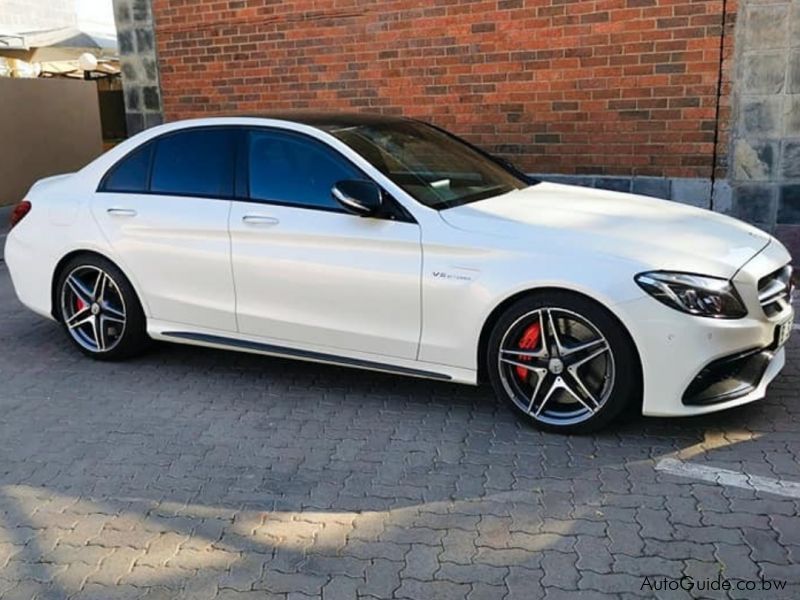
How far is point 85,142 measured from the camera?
42.5 feet

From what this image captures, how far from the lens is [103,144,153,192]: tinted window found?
16.9 ft

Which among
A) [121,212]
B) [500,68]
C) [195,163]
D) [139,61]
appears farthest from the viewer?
[139,61]

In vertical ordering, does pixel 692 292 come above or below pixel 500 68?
below

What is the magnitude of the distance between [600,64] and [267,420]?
4.88 meters

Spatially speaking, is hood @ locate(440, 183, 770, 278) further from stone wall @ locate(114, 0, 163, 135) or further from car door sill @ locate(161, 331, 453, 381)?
stone wall @ locate(114, 0, 163, 135)

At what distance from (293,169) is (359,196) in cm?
62

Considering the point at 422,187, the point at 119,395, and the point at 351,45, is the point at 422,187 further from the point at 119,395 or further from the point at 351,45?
the point at 351,45

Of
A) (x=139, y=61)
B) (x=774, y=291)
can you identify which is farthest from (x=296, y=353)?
→ (x=139, y=61)

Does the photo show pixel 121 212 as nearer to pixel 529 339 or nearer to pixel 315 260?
pixel 315 260

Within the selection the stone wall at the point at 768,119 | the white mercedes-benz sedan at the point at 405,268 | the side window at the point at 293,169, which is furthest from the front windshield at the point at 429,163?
the stone wall at the point at 768,119

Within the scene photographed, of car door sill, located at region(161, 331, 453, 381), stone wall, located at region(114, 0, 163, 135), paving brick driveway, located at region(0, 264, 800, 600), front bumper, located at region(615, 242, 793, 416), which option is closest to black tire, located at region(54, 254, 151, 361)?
car door sill, located at region(161, 331, 453, 381)

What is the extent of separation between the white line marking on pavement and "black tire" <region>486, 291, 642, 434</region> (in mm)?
350

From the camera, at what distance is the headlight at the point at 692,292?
3.64 m

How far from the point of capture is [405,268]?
4160 mm
